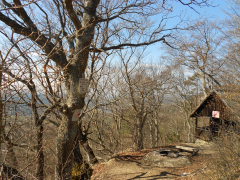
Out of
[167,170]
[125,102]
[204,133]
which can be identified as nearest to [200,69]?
[204,133]

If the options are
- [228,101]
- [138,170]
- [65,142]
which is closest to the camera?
[65,142]

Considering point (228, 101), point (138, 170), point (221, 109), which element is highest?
point (228, 101)

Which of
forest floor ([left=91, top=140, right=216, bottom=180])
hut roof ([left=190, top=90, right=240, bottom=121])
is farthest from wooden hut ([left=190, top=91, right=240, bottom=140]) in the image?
forest floor ([left=91, top=140, right=216, bottom=180])

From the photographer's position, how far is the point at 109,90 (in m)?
12.9

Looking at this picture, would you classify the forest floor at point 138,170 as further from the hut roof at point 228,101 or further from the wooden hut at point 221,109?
the hut roof at point 228,101

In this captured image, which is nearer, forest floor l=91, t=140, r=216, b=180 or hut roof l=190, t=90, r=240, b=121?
forest floor l=91, t=140, r=216, b=180

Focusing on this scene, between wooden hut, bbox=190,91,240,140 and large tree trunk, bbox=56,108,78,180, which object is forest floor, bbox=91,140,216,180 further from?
large tree trunk, bbox=56,108,78,180

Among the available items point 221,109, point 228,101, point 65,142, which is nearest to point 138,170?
point 65,142

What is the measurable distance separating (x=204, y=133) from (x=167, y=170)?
22.8 ft

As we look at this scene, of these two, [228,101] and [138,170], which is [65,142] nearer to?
[138,170]

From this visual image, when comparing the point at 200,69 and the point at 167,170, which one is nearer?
the point at 167,170

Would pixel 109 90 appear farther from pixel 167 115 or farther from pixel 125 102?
pixel 167 115

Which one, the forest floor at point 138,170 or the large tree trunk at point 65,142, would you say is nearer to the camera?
the large tree trunk at point 65,142

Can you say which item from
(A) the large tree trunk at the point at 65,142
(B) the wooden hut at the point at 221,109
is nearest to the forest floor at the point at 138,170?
(B) the wooden hut at the point at 221,109
